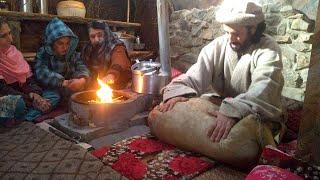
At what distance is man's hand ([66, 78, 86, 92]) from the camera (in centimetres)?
495

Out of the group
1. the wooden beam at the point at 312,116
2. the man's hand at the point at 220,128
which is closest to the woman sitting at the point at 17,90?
the man's hand at the point at 220,128

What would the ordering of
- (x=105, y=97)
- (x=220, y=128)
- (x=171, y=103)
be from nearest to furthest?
(x=220, y=128), (x=171, y=103), (x=105, y=97)

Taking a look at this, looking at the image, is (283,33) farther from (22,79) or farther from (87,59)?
(22,79)

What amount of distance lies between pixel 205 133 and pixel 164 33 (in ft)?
6.66

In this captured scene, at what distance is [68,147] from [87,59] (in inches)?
101

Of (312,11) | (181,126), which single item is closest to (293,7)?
(312,11)

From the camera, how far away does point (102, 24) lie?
5445 mm

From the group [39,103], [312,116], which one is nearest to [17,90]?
[39,103]

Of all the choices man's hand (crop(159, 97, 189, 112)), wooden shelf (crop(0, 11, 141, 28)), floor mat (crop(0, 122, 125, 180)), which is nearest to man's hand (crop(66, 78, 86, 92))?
floor mat (crop(0, 122, 125, 180))

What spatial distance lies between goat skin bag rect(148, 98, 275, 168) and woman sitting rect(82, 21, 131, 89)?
1.95 m

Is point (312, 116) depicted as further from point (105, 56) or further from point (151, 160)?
point (105, 56)

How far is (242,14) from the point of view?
327 cm

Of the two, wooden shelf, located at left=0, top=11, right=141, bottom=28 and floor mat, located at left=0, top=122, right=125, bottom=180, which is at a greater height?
wooden shelf, located at left=0, top=11, right=141, bottom=28

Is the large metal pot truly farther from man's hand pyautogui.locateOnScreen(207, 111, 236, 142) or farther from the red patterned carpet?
man's hand pyautogui.locateOnScreen(207, 111, 236, 142)
